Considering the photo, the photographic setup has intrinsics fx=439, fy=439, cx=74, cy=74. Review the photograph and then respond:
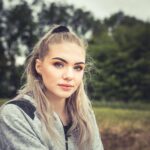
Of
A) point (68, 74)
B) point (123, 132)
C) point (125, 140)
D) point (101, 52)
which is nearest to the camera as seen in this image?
point (68, 74)

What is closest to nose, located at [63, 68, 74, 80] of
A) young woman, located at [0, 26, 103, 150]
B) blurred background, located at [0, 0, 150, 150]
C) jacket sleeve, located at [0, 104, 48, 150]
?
young woman, located at [0, 26, 103, 150]

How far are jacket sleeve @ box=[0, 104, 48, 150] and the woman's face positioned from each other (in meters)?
0.27

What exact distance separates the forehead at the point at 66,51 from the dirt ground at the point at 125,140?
7244mm

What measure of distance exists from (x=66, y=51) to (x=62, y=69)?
0.10 metres

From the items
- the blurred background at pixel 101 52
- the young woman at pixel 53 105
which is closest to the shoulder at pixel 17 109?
the young woman at pixel 53 105

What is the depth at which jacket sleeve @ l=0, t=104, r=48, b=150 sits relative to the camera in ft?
6.75

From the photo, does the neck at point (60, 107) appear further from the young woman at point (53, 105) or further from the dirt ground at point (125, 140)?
the dirt ground at point (125, 140)

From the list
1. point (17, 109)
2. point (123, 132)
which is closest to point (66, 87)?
point (17, 109)

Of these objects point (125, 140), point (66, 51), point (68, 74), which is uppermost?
point (66, 51)

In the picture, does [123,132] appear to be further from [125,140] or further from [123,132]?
[125,140]

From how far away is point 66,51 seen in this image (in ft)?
7.49

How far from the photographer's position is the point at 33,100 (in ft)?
7.25

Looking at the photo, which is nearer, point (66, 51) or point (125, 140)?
point (66, 51)

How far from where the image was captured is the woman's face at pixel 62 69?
2256 mm
